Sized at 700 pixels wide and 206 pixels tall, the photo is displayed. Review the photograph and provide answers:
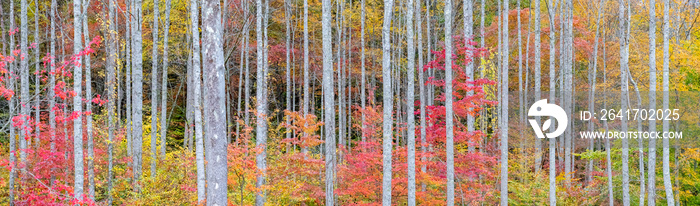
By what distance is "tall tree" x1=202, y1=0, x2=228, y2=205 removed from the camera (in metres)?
6.72

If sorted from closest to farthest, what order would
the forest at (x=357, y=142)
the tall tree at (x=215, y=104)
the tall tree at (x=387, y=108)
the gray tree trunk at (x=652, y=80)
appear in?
the tall tree at (x=215, y=104), the tall tree at (x=387, y=108), the forest at (x=357, y=142), the gray tree trunk at (x=652, y=80)

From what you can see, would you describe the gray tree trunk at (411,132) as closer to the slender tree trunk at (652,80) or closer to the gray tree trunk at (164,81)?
the slender tree trunk at (652,80)

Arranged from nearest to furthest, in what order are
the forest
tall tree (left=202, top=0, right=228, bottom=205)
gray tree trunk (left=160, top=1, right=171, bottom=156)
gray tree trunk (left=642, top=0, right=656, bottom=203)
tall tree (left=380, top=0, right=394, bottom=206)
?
tall tree (left=202, top=0, right=228, bottom=205)
tall tree (left=380, top=0, right=394, bottom=206)
the forest
gray tree trunk (left=642, top=0, right=656, bottom=203)
gray tree trunk (left=160, top=1, right=171, bottom=156)

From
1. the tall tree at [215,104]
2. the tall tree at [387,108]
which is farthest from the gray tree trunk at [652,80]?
the tall tree at [215,104]

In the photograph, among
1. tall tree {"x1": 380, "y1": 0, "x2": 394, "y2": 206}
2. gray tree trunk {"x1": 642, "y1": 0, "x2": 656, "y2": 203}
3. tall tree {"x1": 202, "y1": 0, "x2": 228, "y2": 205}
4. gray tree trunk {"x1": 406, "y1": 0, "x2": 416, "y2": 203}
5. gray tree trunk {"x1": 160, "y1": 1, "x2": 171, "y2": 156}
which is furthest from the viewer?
gray tree trunk {"x1": 160, "y1": 1, "x2": 171, "y2": 156}

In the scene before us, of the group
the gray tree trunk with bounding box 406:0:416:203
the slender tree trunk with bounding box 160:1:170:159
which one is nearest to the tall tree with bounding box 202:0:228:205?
the gray tree trunk with bounding box 406:0:416:203

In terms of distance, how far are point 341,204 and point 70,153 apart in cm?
730

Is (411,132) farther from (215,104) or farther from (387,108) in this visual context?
(215,104)

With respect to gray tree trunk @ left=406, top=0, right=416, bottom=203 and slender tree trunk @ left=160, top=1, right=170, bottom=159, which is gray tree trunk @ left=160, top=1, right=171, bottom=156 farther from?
gray tree trunk @ left=406, top=0, right=416, bottom=203

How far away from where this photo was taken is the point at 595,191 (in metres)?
15.6

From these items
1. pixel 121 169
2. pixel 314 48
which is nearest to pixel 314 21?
pixel 314 48

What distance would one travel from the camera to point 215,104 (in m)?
6.72

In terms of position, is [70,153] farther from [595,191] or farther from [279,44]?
[595,191]

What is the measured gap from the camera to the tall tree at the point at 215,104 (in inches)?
265
